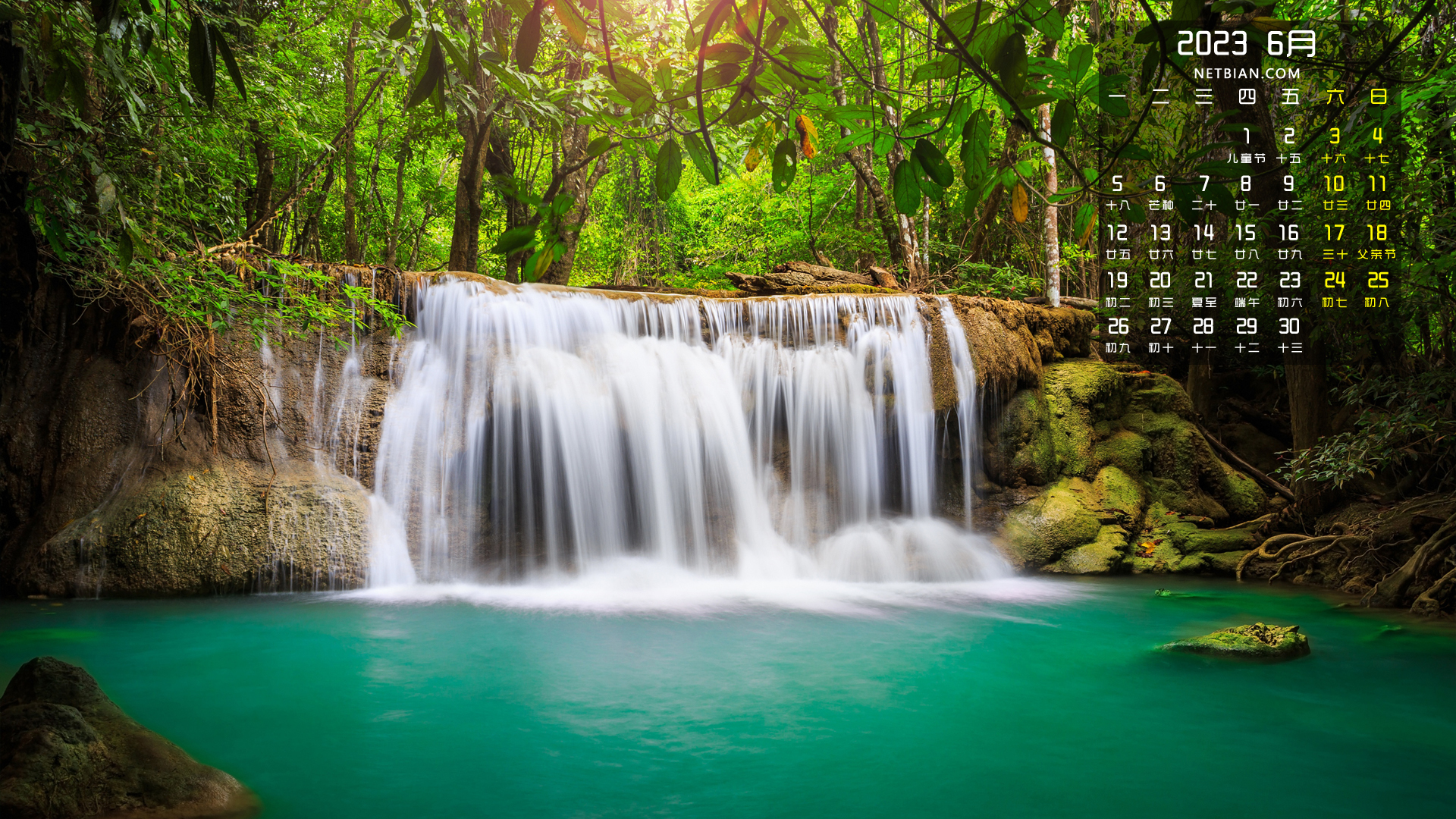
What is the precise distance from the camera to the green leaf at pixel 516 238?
1397 mm

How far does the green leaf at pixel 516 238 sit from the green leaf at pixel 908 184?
70 centimetres

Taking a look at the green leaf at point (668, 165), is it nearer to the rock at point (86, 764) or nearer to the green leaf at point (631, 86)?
the green leaf at point (631, 86)

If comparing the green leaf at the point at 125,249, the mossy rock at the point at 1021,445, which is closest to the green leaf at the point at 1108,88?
the green leaf at the point at 125,249

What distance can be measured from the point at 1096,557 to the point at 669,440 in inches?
210

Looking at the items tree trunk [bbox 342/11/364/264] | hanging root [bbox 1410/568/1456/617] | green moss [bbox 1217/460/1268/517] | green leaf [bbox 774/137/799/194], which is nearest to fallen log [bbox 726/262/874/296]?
green moss [bbox 1217/460/1268/517]

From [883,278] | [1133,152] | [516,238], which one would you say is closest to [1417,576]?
[883,278]

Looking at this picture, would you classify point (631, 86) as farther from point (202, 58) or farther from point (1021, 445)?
point (1021, 445)

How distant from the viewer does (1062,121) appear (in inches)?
55.5

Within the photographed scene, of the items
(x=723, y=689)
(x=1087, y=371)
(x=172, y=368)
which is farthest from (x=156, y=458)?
(x=1087, y=371)

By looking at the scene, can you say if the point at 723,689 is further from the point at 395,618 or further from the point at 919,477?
the point at 919,477

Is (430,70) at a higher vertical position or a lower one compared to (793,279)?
lower

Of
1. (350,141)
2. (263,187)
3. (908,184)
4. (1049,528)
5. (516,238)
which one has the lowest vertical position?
(1049,528)

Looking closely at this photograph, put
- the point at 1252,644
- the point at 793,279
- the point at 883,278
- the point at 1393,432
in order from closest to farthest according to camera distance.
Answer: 1. the point at 1252,644
2. the point at 1393,432
3. the point at 793,279
4. the point at 883,278

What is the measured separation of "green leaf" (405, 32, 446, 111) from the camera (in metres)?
1.31
